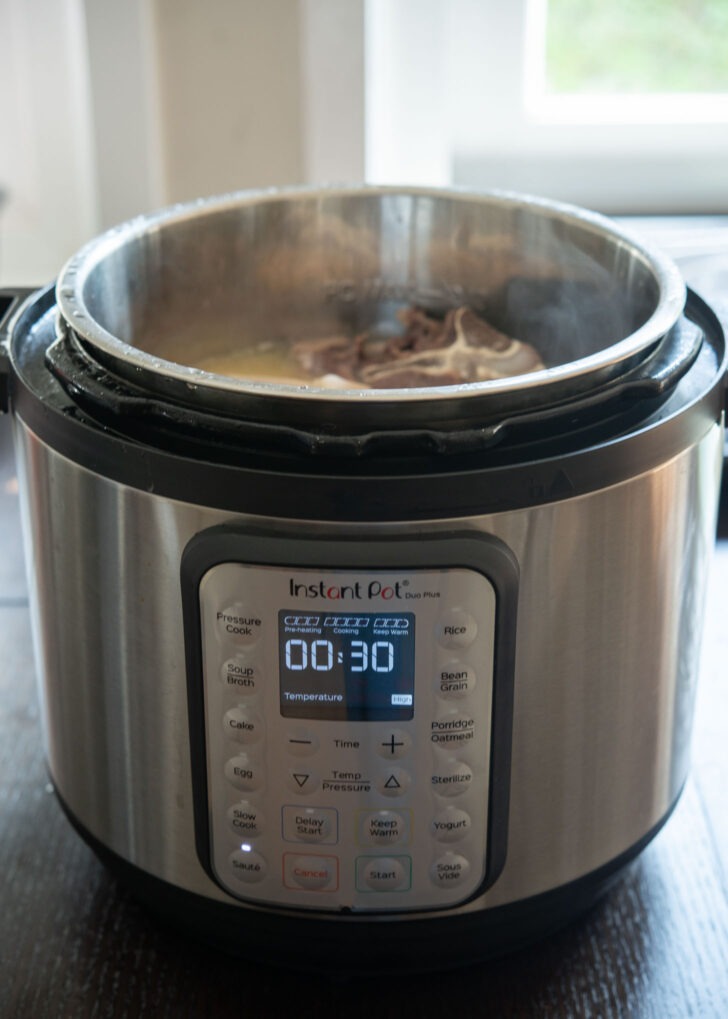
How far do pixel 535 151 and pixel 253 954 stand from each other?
3.78ft

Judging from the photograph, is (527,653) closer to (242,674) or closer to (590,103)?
(242,674)

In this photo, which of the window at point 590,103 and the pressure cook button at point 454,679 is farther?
the window at point 590,103

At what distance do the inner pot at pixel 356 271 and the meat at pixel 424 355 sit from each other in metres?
0.01

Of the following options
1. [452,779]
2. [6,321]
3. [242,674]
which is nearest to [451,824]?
[452,779]

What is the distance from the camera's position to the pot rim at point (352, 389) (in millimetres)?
561

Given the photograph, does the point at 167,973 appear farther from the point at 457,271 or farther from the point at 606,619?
the point at 457,271

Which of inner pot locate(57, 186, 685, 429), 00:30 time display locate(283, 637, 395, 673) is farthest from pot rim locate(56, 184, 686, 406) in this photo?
00:30 time display locate(283, 637, 395, 673)

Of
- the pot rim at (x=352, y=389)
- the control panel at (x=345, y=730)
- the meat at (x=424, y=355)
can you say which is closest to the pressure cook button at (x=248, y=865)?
the control panel at (x=345, y=730)

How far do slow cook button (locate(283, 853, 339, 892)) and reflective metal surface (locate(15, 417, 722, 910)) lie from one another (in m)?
0.05

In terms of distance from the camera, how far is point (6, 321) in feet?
2.36

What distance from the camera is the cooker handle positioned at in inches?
26.7

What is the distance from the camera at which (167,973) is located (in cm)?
70

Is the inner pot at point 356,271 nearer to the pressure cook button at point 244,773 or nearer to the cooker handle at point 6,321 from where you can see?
the cooker handle at point 6,321

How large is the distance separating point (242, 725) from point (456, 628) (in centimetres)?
11
